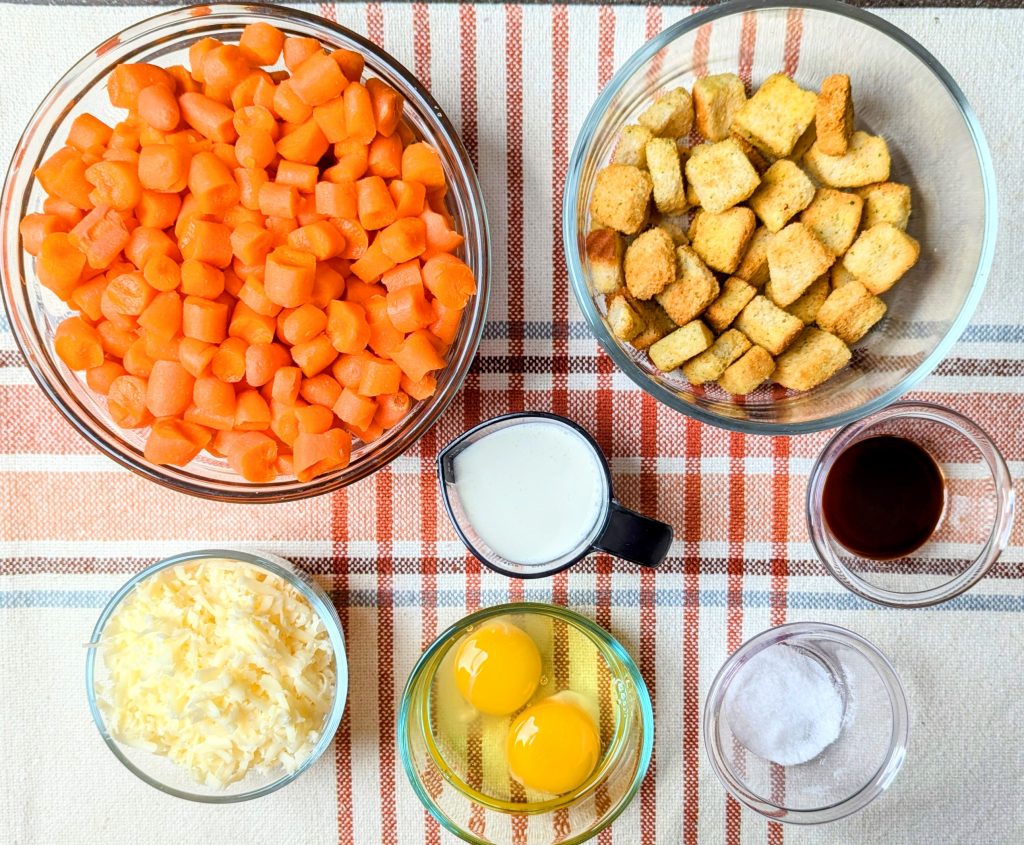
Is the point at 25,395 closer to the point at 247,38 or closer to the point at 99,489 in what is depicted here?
the point at 99,489

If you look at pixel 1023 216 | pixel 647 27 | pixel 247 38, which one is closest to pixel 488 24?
pixel 647 27

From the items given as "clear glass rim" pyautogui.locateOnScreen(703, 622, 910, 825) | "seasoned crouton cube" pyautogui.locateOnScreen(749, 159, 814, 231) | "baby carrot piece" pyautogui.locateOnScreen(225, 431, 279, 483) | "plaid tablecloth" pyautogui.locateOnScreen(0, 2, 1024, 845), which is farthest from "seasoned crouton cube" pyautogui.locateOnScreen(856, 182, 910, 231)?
"baby carrot piece" pyautogui.locateOnScreen(225, 431, 279, 483)

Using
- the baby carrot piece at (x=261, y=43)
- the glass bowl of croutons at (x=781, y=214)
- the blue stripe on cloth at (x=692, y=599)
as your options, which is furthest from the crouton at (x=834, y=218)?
the baby carrot piece at (x=261, y=43)

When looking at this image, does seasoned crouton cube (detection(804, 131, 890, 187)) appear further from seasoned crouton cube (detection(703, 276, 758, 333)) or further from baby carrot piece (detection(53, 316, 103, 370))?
baby carrot piece (detection(53, 316, 103, 370))

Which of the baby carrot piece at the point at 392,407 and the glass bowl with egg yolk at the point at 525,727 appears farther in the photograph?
the glass bowl with egg yolk at the point at 525,727

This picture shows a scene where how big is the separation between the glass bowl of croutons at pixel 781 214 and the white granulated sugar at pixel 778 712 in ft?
1.65

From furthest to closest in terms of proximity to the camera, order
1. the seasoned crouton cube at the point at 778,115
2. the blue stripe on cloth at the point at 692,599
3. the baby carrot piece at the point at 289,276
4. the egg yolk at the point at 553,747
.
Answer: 1. the blue stripe on cloth at the point at 692,599
2. the egg yolk at the point at 553,747
3. the seasoned crouton cube at the point at 778,115
4. the baby carrot piece at the point at 289,276

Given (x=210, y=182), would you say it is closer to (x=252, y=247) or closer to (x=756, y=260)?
(x=252, y=247)

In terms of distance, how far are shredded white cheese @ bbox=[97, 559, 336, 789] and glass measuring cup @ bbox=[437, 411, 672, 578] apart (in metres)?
0.34

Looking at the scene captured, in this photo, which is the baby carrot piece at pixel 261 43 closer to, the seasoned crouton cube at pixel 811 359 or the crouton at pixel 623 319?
the crouton at pixel 623 319

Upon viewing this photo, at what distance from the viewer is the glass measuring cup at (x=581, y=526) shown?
58.5 inches

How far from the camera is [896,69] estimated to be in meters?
1.46

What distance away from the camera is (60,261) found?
4.31 feet

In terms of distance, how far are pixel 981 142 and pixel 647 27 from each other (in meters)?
0.61
